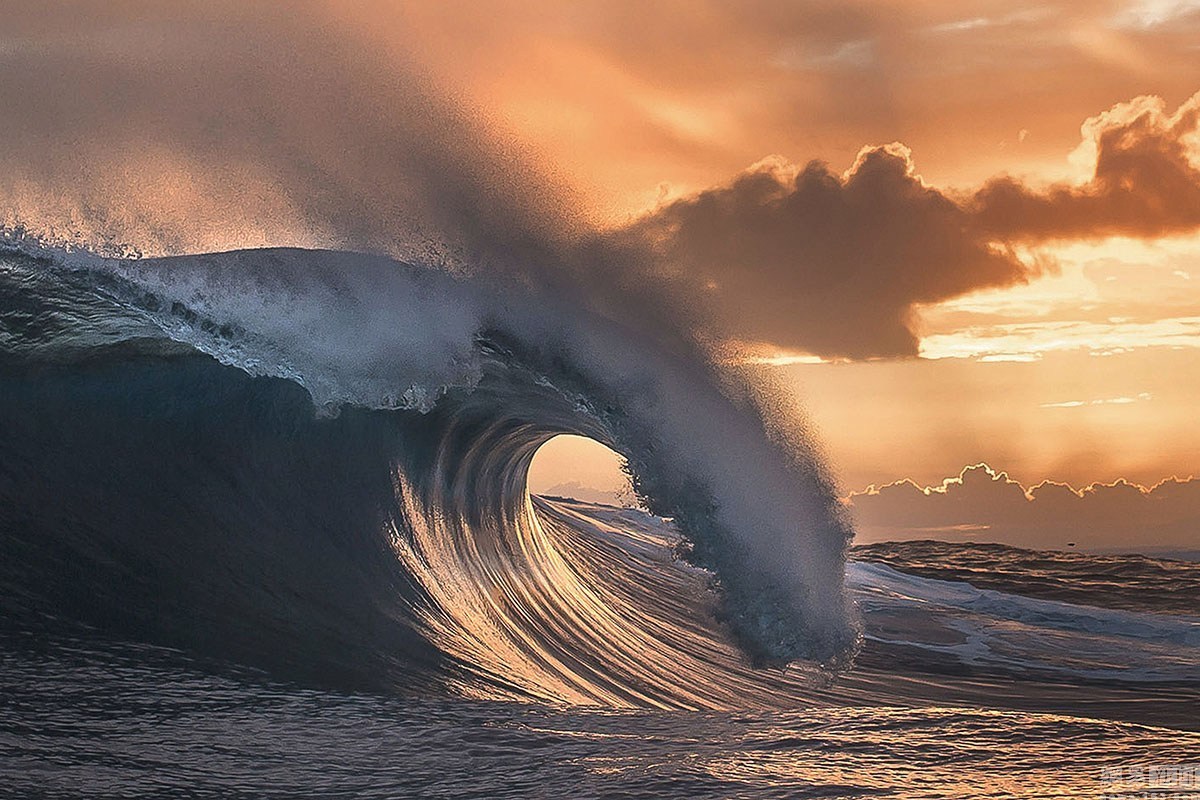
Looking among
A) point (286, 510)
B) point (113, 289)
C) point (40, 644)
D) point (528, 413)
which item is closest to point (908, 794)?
point (40, 644)

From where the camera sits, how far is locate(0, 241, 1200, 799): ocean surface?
146 inches

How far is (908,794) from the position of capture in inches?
134

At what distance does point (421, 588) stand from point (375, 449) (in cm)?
154

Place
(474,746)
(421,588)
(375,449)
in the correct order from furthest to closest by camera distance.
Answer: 1. (375,449)
2. (421,588)
3. (474,746)

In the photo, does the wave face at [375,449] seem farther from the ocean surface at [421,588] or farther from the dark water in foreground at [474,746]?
the dark water in foreground at [474,746]

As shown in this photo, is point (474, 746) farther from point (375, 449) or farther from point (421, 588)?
point (375, 449)

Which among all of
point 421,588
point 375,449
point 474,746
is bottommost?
point 474,746

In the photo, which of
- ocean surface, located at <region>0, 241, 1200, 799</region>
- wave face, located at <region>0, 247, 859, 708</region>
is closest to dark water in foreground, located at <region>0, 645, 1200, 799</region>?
ocean surface, located at <region>0, 241, 1200, 799</region>

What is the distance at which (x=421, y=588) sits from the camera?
6.68 m

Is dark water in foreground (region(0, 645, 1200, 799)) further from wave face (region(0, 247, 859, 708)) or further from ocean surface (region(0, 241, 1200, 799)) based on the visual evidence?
wave face (region(0, 247, 859, 708))

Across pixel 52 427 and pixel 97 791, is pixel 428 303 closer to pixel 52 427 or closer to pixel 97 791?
pixel 52 427

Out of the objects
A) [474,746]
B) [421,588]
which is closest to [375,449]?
[421,588]

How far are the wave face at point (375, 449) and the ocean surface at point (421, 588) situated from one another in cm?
2

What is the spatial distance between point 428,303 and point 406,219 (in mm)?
933
